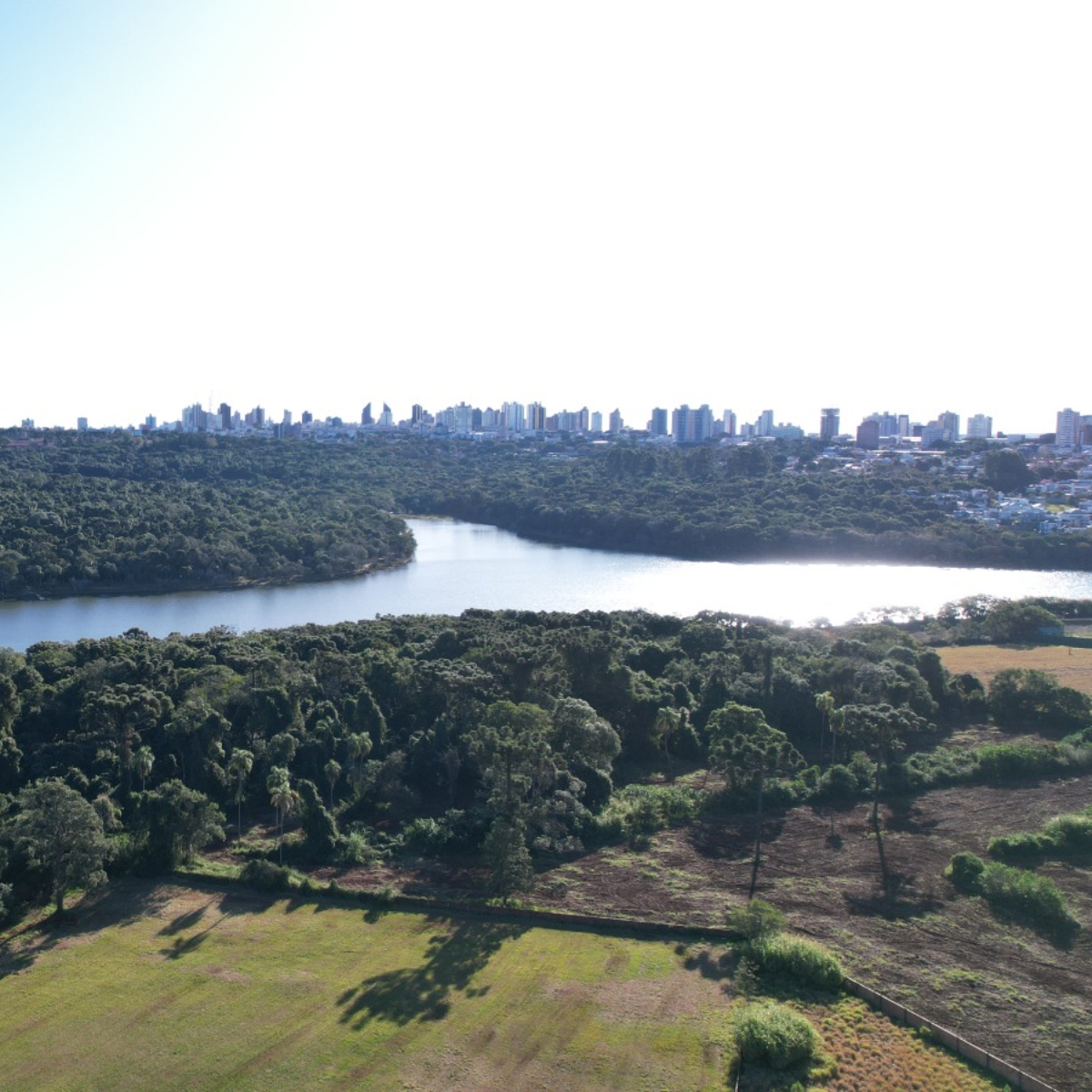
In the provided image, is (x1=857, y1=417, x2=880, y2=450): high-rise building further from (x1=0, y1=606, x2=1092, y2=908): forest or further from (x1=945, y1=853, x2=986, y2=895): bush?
(x1=945, y1=853, x2=986, y2=895): bush

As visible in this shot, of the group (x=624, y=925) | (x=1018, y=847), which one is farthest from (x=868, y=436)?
(x=624, y=925)

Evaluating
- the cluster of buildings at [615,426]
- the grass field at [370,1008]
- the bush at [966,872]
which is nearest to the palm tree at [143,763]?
the grass field at [370,1008]

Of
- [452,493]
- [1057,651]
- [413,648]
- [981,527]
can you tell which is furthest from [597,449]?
[413,648]

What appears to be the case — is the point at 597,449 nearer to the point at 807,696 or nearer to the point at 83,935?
Result: the point at 807,696

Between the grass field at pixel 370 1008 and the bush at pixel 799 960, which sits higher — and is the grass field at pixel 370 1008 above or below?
below

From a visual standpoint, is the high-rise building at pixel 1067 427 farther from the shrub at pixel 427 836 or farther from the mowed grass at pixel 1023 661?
the shrub at pixel 427 836

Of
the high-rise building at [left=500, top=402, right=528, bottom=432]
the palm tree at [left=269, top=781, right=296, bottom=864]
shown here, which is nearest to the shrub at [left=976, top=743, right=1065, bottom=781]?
the palm tree at [left=269, top=781, right=296, bottom=864]

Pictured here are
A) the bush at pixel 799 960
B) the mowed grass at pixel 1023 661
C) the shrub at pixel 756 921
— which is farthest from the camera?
the mowed grass at pixel 1023 661
